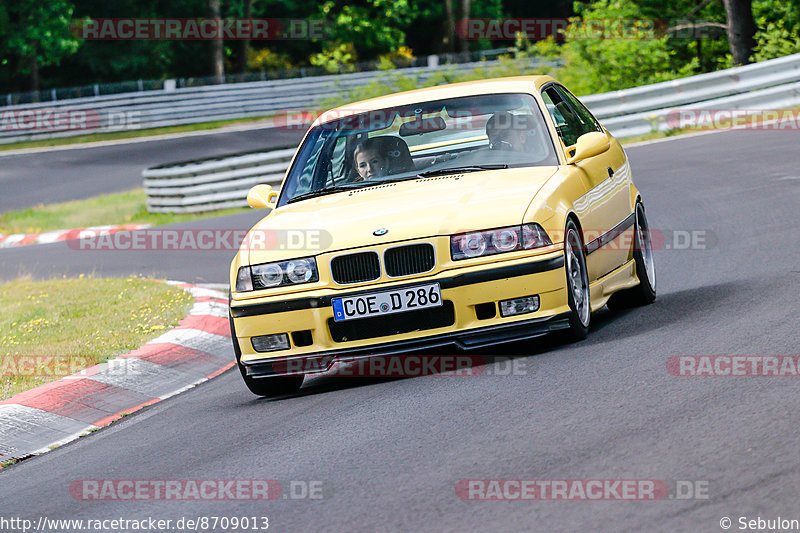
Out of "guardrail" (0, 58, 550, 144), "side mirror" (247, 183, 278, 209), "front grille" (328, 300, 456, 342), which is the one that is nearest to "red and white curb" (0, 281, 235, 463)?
"side mirror" (247, 183, 278, 209)

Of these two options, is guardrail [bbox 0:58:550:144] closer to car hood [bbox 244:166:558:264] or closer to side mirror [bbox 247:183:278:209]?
side mirror [bbox 247:183:278:209]

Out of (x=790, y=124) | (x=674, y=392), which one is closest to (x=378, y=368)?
(x=674, y=392)

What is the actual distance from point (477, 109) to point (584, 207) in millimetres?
1056

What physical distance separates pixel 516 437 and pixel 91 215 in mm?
17187

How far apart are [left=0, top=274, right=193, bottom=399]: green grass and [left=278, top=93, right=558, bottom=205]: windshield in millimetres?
1950

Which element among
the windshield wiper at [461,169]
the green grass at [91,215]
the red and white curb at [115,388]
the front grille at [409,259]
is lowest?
the green grass at [91,215]

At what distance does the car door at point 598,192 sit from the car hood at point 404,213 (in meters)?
0.42

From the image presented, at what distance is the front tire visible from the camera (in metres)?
6.72

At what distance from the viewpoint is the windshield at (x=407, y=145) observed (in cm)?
763

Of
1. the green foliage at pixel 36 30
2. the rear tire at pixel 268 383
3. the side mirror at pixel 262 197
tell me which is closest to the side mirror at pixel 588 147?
the side mirror at pixel 262 197

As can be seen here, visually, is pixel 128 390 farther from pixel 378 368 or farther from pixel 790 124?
pixel 790 124

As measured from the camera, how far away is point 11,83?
4406 cm

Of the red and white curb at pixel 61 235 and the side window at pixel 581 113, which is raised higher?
the side window at pixel 581 113

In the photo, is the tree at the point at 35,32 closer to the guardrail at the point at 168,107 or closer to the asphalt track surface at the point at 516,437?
the guardrail at the point at 168,107
